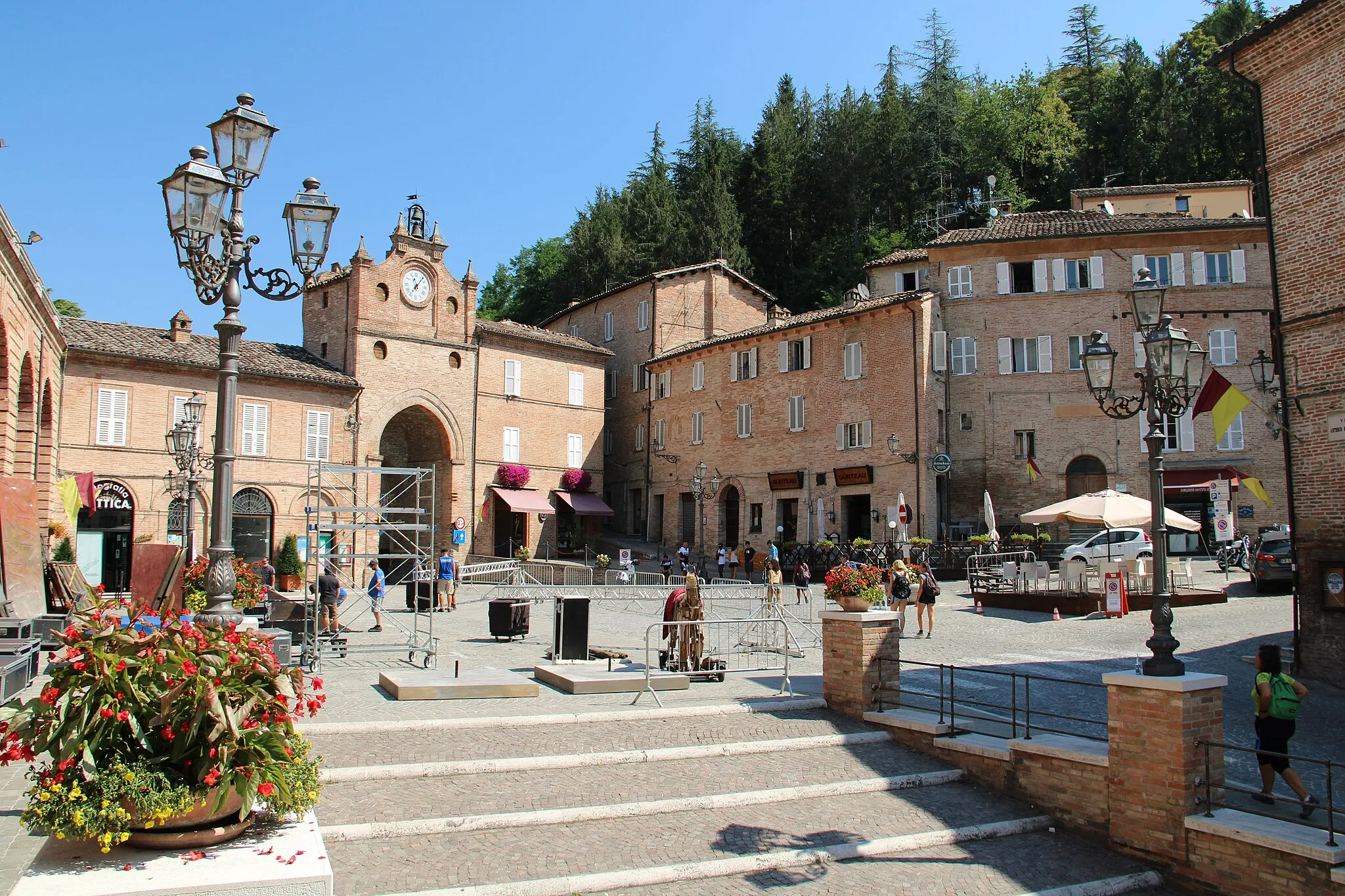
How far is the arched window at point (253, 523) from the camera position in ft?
104

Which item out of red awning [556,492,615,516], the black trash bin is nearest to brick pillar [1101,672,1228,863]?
the black trash bin

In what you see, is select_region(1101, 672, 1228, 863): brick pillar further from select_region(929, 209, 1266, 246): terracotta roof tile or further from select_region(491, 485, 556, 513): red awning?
select_region(491, 485, 556, 513): red awning

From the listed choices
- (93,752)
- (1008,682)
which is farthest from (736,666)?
(93,752)

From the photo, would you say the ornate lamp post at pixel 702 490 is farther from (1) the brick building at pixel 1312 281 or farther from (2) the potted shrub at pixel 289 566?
(1) the brick building at pixel 1312 281

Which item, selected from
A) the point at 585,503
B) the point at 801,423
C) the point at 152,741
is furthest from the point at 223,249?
the point at 585,503

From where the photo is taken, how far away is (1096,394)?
994 centimetres

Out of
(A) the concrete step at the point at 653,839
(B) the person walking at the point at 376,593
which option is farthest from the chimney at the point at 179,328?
(A) the concrete step at the point at 653,839

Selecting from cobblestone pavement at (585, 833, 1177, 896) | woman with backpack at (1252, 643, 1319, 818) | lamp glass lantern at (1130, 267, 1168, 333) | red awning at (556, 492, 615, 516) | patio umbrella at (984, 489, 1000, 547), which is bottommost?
cobblestone pavement at (585, 833, 1177, 896)

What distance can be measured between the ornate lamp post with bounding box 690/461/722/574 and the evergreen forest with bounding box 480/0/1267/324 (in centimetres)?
1430

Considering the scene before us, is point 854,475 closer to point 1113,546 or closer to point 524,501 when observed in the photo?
point 1113,546

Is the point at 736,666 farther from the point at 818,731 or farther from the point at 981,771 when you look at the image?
Answer: the point at 981,771

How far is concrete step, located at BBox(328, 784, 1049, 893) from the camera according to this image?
6051mm

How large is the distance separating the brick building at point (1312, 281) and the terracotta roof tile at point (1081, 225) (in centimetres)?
2012

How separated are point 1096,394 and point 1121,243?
2894 centimetres
